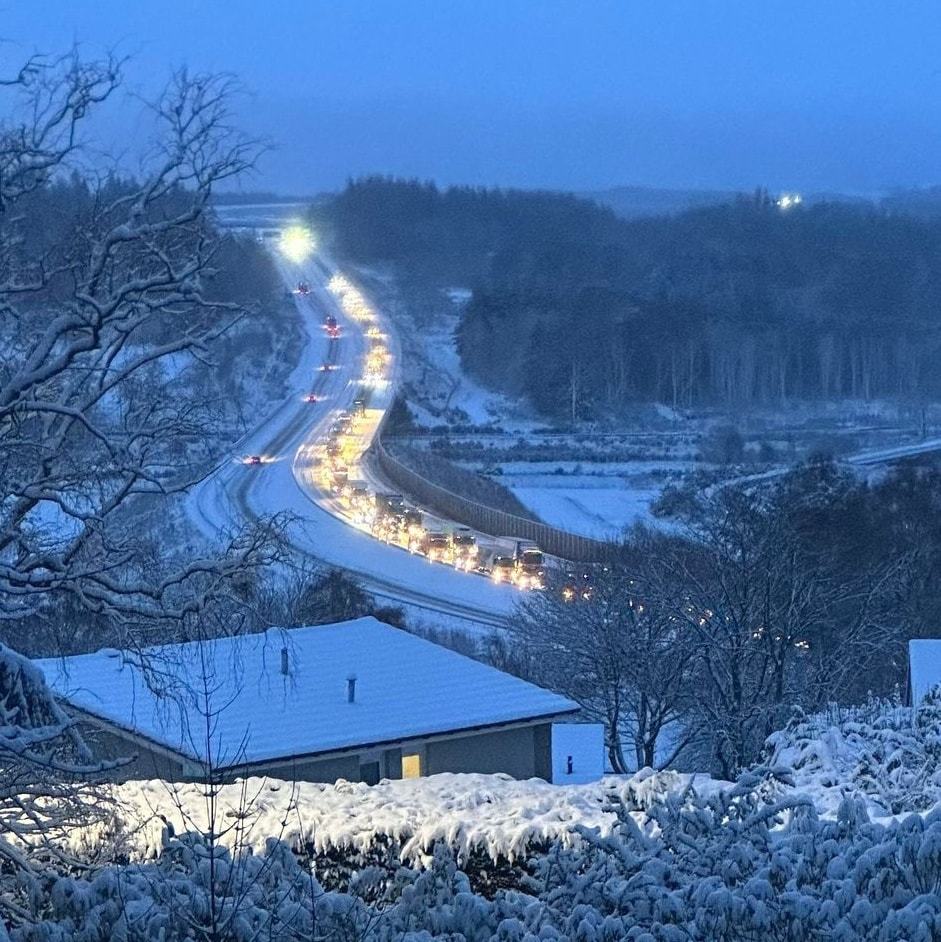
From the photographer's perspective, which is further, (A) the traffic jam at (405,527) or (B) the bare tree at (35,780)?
(A) the traffic jam at (405,527)

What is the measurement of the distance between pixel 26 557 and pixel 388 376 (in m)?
53.8

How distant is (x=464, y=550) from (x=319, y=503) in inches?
209

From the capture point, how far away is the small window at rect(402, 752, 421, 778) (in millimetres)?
11320

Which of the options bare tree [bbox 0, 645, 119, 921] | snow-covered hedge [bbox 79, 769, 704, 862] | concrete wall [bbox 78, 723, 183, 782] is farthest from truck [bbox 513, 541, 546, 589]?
bare tree [bbox 0, 645, 119, 921]

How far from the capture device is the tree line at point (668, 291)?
65.4 metres

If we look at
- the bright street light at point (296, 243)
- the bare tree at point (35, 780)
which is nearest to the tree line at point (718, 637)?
the bare tree at point (35, 780)

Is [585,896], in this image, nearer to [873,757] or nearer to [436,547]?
[873,757]

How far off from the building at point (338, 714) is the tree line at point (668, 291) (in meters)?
46.9

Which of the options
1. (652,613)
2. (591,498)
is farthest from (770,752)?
(591,498)

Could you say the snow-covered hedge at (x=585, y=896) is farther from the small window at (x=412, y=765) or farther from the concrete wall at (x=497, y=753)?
the concrete wall at (x=497, y=753)

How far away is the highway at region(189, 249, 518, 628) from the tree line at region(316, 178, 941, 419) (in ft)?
33.5

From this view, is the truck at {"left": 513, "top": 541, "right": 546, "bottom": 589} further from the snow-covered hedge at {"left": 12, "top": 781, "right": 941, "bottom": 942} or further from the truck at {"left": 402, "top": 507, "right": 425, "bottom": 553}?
the snow-covered hedge at {"left": 12, "top": 781, "right": 941, "bottom": 942}

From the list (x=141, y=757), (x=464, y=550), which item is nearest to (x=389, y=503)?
(x=464, y=550)

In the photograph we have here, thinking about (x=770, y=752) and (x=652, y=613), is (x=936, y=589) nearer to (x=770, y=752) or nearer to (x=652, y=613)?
(x=652, y=613)
